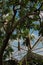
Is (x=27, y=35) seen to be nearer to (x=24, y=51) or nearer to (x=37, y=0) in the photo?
(x=24, y=51)

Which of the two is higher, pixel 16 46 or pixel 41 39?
pixel 41 39

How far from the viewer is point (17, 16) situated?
8.00 m

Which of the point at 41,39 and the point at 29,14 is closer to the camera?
the point at 29,14

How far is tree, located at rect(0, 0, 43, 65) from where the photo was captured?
23.8 feet

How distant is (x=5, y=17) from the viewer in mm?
8023

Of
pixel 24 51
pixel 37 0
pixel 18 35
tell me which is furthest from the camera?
pixel 24 51

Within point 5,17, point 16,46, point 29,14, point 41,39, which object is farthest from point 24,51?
point 29,14

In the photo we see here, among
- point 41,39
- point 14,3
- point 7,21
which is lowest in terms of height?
point 41,39

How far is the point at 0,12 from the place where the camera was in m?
8.02

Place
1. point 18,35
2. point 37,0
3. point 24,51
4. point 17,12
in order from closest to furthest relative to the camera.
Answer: point 37,0 < point 17,12 < point 18,35 < point 24,51

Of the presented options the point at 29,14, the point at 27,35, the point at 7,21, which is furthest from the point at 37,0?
the point at 27,35

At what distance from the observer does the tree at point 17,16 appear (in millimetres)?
7241

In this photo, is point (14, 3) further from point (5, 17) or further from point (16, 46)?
point (16, 46)

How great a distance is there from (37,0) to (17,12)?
0.86m
